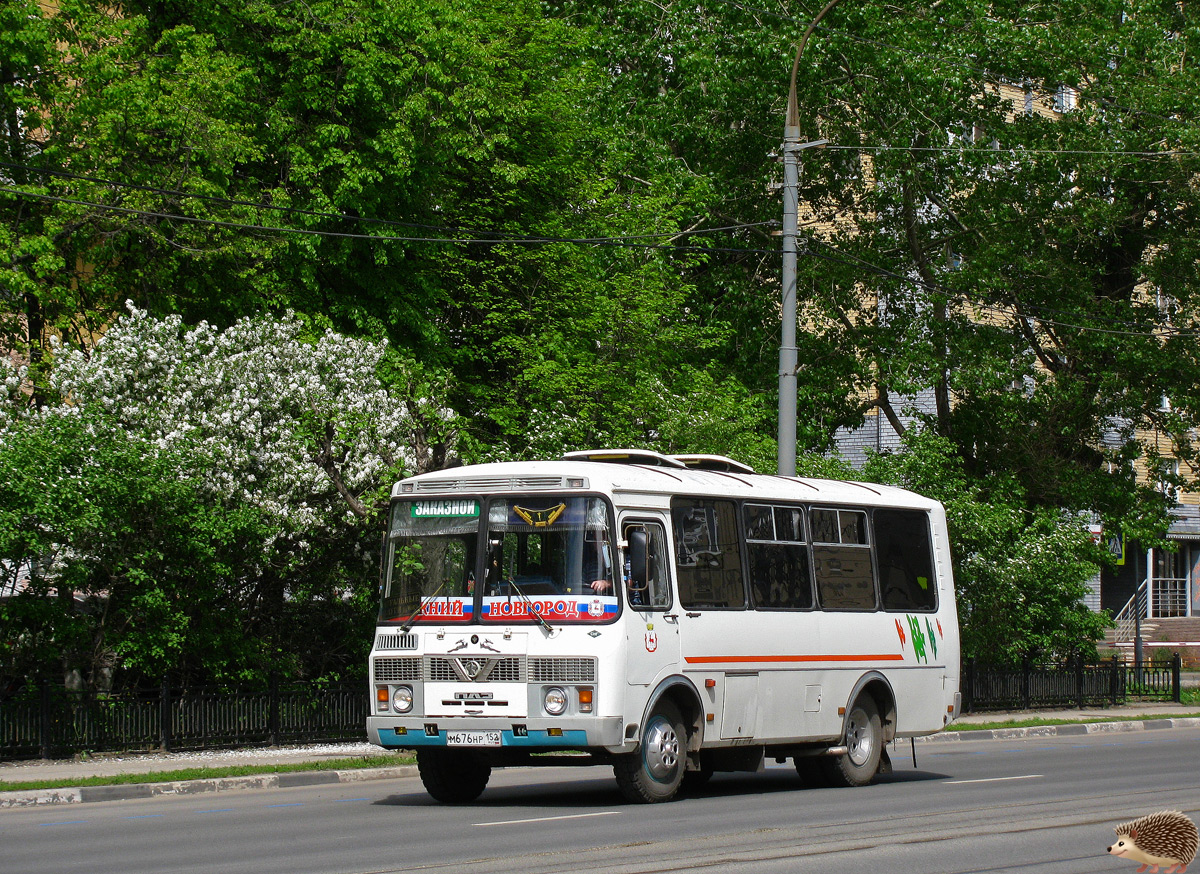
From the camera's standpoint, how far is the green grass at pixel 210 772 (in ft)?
51.7

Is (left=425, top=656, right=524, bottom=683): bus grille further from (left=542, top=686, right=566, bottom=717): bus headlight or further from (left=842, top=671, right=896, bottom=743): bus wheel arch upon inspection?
(left=842, top=671, right=896, bottom=743): bus wheel arch

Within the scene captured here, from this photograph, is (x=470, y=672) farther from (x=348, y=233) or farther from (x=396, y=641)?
(x=348, y=233)

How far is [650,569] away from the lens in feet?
46.4

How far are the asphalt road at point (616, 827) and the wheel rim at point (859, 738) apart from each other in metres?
0.43

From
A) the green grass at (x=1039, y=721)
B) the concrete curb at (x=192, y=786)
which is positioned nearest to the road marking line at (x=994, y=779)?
the concrete curb at (x=192, y=786)

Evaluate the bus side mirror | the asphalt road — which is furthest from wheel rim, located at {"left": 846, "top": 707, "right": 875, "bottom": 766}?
the bus side mirror

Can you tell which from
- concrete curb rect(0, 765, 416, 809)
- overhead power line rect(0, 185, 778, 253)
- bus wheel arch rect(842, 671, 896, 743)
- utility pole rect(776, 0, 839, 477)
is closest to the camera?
concrete curb rect(0, 765, 416, 809)

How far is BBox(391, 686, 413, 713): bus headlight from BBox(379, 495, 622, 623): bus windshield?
0.63 meters

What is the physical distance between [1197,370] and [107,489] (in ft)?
76.8

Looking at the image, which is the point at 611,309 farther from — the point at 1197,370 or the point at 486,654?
the point at 486,654

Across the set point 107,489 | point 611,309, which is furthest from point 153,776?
point 611,309

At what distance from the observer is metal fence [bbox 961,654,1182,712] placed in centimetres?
3050

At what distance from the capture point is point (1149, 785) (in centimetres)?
1596

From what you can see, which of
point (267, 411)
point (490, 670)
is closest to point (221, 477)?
point (267, 411)
